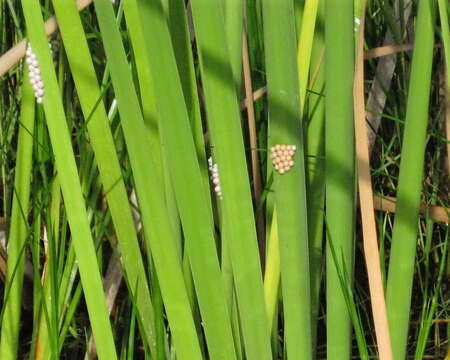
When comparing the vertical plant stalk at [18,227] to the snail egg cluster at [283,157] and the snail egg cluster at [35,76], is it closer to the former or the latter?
the snail egg cluster at [35,76]

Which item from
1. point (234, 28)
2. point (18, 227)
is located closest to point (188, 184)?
point (234, 28)

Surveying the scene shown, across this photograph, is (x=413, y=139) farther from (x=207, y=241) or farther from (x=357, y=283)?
(x=357, y=283)

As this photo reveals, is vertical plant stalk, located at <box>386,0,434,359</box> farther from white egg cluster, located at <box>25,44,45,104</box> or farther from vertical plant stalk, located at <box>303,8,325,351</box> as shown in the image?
white egg cluster, located at <box>25,44,45,104</box>

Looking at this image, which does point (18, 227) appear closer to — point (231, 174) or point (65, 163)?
point (65, 163)

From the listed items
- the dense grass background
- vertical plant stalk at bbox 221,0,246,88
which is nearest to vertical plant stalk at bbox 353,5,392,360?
the dense grass background

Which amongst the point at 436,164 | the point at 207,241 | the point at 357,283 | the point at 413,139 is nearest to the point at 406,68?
the point at 436,164
